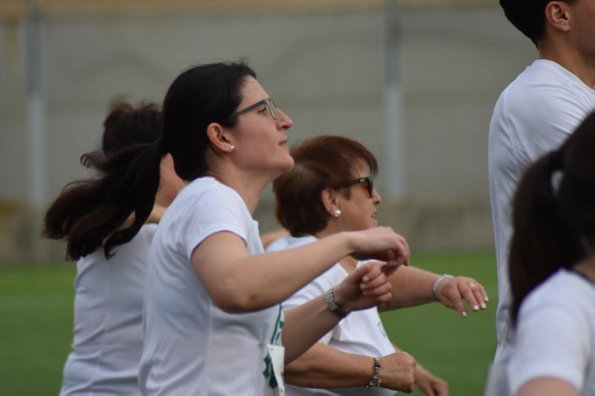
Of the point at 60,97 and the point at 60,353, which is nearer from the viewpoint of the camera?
the point at 60,353

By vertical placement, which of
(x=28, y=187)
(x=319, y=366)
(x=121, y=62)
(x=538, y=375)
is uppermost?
(x=538, y=375)

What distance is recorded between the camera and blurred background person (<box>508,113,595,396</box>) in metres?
2.77

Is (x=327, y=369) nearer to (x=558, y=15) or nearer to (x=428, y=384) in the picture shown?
(x=428, y=384)

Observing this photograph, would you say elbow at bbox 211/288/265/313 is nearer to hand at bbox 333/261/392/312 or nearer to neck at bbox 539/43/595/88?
hand at bbox 333/261/392/312

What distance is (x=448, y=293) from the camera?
4598 millimetres

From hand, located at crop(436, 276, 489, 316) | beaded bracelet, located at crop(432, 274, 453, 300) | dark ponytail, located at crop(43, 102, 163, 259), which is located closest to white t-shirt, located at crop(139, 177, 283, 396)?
dark ponytail, located at crop(43, 102, 163, 259)

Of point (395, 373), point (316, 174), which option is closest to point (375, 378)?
point (395, 373)

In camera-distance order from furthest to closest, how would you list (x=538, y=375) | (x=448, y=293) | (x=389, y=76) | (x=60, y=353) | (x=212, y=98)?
(x=389, y=76) < (x=60, y=353) < (x=448, y=293) < (x=212, y=98) < (x=538, y=375)

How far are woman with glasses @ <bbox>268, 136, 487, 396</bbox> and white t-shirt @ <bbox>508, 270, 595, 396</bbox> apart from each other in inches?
68.8

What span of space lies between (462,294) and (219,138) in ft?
3.06

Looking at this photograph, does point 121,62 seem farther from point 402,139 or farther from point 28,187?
point 402,139

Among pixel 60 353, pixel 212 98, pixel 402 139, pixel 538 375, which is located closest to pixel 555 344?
pixel 538 375

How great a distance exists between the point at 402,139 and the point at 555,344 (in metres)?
19.0

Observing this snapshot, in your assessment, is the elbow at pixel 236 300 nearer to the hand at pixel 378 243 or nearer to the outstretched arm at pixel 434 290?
the hand at pixel 378 243
